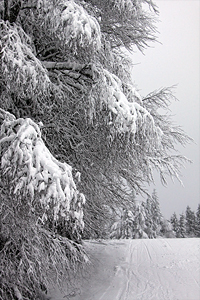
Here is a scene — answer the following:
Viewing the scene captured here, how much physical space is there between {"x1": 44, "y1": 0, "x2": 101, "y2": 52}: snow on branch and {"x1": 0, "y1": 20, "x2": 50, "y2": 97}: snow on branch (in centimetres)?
50

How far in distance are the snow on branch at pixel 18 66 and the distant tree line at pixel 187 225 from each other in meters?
49.7

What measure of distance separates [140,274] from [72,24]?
498 cm

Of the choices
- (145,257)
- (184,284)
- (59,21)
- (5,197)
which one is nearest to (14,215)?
(5,197)

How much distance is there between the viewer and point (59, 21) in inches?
136

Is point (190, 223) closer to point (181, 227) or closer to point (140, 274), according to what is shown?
point (181, 227)

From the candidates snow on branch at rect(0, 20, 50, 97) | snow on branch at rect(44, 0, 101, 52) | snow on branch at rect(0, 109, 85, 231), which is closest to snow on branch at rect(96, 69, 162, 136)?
snow on branch at rect(44, 0, 101, 52)

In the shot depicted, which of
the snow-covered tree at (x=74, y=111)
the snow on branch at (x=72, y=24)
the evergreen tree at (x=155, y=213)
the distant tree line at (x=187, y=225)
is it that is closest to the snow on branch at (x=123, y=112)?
the snow-covered tree at (x=74, y=111)

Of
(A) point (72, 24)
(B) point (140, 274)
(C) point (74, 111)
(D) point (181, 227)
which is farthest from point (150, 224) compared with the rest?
(A) point (72, 24)

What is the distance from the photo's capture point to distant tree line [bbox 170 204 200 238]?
49259 millimetres

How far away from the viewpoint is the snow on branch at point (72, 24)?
11.1 ft

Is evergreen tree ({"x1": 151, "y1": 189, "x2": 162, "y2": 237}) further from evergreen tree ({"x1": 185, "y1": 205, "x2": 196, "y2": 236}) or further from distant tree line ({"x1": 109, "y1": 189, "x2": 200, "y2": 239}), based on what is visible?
evergreen tree ({"x1": 185, "y1": 205, "x2": 196, "y2": 236})

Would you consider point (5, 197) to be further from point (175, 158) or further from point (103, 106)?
point (175, 158)

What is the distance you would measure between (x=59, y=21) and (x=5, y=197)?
233cm

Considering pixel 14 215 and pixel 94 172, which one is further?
pixel 94 172
